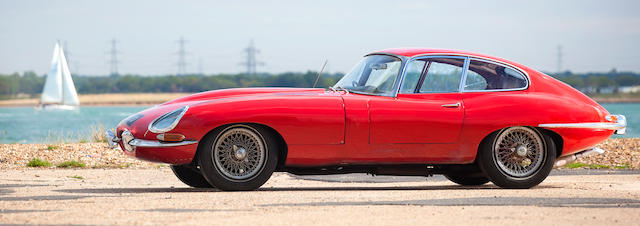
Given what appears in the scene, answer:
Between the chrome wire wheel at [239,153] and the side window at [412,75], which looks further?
the side window at [412,75]

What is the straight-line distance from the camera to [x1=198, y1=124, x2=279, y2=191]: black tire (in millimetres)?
8703

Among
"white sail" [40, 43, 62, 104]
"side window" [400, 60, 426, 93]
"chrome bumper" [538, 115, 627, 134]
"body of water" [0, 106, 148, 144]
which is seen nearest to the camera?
"side window" [400, 60, 426, 93]

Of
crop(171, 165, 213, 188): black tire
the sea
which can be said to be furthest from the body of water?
crop(171, 165, 213, 188): black tire

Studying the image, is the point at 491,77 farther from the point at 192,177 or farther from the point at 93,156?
the point at 93,156

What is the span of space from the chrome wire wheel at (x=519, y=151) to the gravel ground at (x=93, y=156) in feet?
19.0

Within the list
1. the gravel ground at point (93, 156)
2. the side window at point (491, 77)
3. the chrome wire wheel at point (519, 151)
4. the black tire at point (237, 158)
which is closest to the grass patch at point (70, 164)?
the gravel ground at point (93, 156)

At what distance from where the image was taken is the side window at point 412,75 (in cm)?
938

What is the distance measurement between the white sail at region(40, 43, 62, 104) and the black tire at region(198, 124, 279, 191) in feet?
235

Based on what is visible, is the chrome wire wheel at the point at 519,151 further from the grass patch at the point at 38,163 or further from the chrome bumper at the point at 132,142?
the grass patch at the point at 38,163

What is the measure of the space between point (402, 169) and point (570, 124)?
1.92 meters

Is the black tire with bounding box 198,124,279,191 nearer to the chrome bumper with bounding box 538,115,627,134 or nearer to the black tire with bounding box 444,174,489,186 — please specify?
the black tire with bounding box 444,174,489,186

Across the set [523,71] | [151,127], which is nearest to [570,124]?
[523,71]

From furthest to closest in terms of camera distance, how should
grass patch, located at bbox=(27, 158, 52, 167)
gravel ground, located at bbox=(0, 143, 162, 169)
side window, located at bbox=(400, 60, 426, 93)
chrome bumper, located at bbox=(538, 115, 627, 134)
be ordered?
gravel ground, located at bbox=(0, 143, 162, 169)
grass patch, located at bbox=(27, 158, 52, 167)
chrome bumper, located at bbox=(538, 115, 627, 134)
side window, located at bbox=(400, 60, 426, 93)

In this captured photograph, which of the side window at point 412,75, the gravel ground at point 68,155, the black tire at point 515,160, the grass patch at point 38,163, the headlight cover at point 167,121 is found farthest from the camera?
the gravel ground at point 68,155
